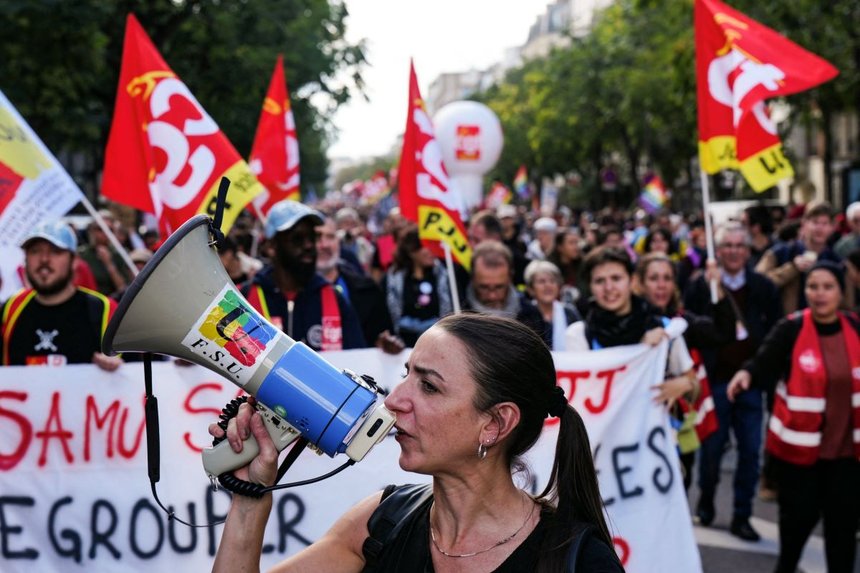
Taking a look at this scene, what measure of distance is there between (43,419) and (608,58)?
35.3 meters

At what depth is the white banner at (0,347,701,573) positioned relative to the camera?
4.59m

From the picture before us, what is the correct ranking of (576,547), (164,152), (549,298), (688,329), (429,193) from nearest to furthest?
(576,547)
(164,152)
(688,329)
(549,298)
(429,193)

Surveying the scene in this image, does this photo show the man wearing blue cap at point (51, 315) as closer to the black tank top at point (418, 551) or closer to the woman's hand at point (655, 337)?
the woman's hand at point (655, 337)

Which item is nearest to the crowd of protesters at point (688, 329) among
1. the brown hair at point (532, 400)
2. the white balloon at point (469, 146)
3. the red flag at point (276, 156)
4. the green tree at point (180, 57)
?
the red flag at point (276, 156)

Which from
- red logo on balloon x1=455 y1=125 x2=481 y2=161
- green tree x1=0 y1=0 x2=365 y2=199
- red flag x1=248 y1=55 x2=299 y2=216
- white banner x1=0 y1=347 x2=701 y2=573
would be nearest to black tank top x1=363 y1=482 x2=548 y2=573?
white banner x1=0 y1=347 x2=701 y2=573

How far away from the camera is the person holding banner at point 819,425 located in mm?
5281

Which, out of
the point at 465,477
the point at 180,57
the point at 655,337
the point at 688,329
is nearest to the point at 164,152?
the point at 655,337

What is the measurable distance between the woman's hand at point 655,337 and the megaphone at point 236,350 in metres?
3.15

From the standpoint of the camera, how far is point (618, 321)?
5.42m

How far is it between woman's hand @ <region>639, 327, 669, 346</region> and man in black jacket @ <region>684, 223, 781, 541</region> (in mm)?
1252

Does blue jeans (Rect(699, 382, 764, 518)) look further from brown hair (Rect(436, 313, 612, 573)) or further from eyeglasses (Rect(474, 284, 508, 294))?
brown hair (Rect(436, 313, 612, 573))

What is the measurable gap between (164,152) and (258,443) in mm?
3715

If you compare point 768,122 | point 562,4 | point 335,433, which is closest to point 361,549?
point 335,433

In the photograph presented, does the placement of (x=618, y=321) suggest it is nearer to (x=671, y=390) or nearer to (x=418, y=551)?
(x=671, y=390)
